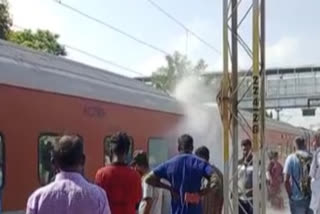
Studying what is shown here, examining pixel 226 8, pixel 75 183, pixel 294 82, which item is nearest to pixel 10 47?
pixel 226 8

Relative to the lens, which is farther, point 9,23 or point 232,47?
point 9,23

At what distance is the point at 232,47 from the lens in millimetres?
8555

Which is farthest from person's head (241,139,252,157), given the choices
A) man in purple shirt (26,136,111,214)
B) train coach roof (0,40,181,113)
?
man in purple shirt (26,136,111,214)

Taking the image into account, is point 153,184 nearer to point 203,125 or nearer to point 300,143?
point 300,143

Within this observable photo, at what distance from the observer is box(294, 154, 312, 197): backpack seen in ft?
34.5

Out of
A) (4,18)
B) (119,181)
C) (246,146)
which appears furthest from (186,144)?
(4,18)

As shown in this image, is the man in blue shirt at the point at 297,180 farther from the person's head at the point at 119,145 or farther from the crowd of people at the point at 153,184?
the person's head at the point at 119,145

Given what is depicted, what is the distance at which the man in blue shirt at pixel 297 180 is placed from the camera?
10484 mm

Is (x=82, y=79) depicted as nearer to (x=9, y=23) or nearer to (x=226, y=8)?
(x=226, y=8)

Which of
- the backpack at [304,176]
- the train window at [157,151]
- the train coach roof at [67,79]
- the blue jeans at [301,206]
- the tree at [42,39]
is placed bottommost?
the blue jeans at [301,206]

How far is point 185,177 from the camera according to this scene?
6.60m

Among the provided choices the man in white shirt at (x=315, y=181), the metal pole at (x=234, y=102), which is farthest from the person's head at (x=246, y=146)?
the man in white shirt at (x=315, y=181)

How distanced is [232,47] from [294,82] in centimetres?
3827

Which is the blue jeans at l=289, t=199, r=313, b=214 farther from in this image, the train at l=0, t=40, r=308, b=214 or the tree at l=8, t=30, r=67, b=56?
the tree at l=8, t=30, r=67, b=56
